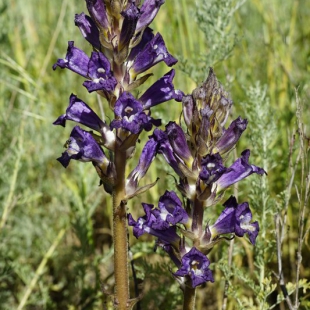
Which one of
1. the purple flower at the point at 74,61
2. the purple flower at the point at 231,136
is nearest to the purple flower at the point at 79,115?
the purple flower at the point at 74,61

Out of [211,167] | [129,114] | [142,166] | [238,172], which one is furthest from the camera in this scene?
[142,166]

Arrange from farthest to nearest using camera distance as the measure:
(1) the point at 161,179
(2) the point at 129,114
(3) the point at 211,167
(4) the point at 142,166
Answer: (1) the point at 161,179 → (4) the point at 142,166 → (2) the point at 129,114 → (3) the point at 211,167

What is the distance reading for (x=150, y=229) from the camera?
2279 millimetres

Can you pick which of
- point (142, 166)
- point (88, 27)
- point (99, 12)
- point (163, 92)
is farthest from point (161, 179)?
point (99, 12)

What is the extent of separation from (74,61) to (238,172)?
0.83m

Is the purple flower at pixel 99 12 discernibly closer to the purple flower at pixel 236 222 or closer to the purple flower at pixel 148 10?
the purple flower at pixel 148 10

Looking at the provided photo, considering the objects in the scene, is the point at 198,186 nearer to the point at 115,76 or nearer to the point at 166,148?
the point at 166,148

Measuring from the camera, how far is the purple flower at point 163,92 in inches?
93.2

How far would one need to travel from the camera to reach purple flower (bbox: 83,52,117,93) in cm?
217

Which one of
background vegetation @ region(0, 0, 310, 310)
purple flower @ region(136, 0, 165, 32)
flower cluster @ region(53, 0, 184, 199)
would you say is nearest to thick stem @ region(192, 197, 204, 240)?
flower cluster @ region(53, 0, 184, 199)

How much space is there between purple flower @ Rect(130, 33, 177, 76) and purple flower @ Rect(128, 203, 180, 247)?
1.97 feet

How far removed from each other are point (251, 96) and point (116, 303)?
1.58 meters

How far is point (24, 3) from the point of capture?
20.1 feet

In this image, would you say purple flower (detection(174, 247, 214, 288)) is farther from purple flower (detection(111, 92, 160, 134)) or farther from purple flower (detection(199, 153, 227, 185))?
purple flower (detection(111, 92, 160, 134))
